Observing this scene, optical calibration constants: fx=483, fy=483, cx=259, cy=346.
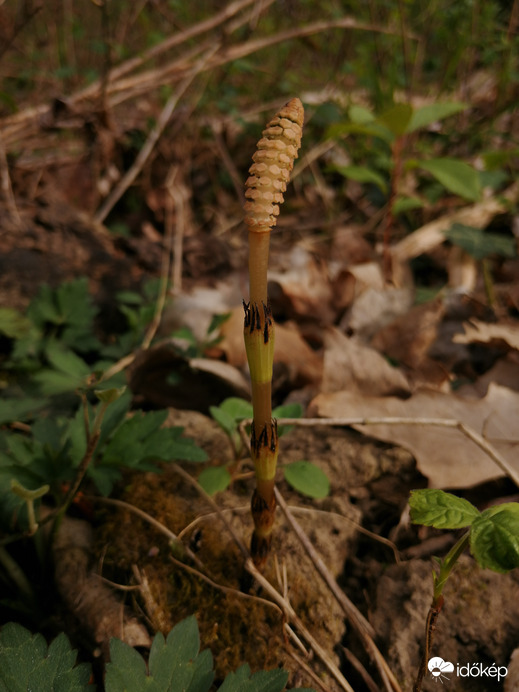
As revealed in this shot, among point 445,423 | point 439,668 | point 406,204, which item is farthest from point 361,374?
point 406,204

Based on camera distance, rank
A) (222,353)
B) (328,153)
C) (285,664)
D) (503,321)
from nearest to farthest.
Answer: (285,664), (222,353), (503,321), (328,153)

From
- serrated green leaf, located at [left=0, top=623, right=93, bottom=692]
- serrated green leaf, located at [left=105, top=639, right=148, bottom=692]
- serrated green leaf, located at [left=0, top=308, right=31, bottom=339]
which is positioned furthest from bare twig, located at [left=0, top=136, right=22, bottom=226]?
serrated green leaf, located at [left=105, top=639, right=148, bottom=692]

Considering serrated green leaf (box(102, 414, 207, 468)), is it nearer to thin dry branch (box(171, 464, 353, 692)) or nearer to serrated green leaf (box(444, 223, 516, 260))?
thin dry branch (box(171, 464, 353, 692))

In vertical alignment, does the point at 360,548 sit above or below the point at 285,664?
above

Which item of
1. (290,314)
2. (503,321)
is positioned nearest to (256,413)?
(290,314)

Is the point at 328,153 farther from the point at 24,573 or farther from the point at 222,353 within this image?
the point at 24,573

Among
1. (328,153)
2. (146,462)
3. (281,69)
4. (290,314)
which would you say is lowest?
(146,462)

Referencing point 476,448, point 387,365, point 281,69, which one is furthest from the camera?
point 281,69

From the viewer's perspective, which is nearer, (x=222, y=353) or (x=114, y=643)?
(x=114, y=643)
